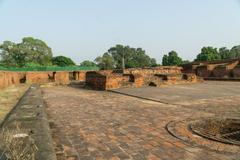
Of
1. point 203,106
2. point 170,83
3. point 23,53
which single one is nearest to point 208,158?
point 203,106

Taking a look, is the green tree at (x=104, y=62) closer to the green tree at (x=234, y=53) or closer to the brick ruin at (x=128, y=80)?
the green tree at (x=234, y=53)

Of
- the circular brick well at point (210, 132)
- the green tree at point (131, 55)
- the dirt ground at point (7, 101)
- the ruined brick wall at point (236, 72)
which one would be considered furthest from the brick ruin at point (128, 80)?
the green tree at point (131, 55)

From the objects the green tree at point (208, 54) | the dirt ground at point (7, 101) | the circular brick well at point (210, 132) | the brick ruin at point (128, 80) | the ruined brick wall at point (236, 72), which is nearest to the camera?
the circular brick well at point (210, 132)

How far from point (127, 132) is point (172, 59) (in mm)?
43379

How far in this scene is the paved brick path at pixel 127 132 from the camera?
3230 millimetres

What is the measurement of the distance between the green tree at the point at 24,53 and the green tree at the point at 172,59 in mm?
22262

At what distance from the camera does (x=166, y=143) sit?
3.65 metres

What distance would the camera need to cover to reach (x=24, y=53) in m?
50.9

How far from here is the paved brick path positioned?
10.6 ft

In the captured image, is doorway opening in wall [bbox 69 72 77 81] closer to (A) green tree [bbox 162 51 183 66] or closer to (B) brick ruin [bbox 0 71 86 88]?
(B) brick ruin [bbox 0 71 86 88]

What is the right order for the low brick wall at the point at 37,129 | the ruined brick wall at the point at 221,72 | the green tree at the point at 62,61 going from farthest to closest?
the green tree at the point at 62,61 < the ruined brick wall at the point at 221,72 < the low brick wall at the point at 37,129

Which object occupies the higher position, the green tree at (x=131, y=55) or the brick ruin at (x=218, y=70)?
the green tree at (x=131, y=55)

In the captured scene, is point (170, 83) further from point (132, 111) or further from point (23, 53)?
point (23, 53)

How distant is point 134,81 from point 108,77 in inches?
57.1
